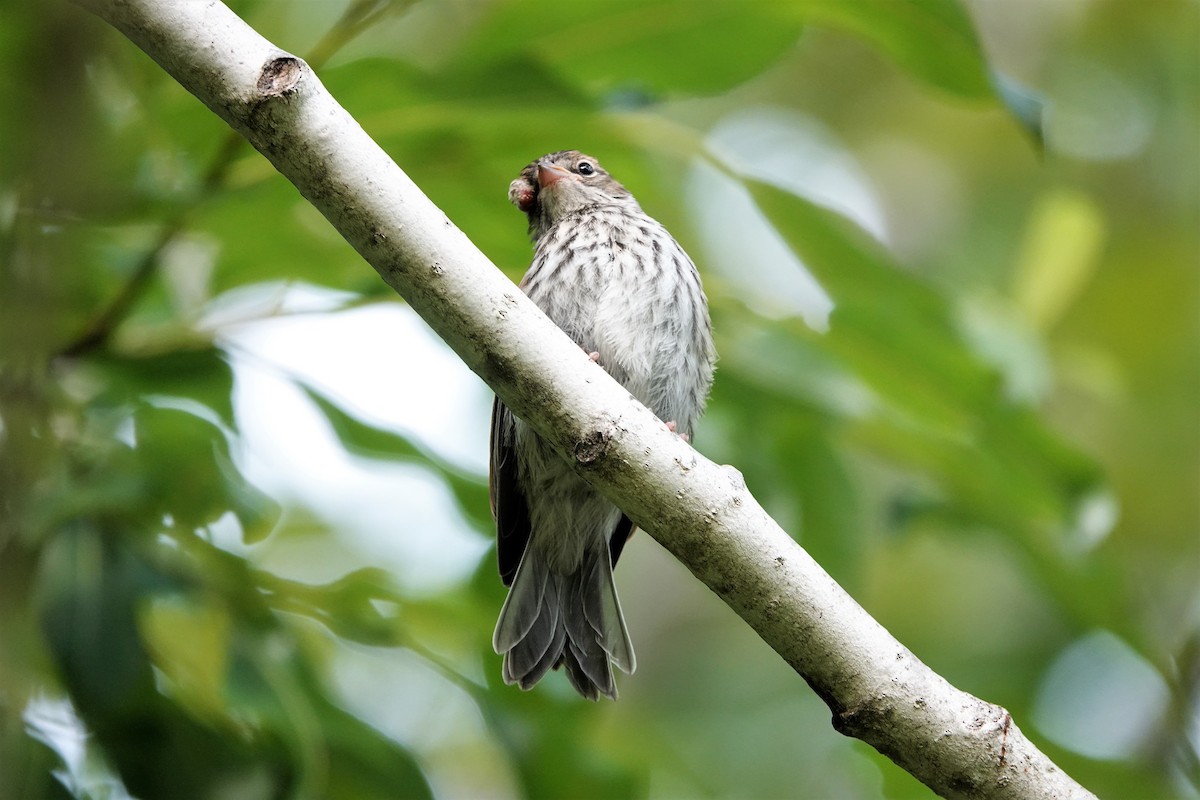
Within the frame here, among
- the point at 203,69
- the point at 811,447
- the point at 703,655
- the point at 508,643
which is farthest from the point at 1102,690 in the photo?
the point at 203,69

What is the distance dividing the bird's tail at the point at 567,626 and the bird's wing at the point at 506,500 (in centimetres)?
7

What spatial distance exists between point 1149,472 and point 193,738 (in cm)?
662

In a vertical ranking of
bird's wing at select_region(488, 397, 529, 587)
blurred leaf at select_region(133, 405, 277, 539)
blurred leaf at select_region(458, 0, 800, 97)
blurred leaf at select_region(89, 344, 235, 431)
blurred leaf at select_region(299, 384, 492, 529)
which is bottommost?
blurred leaf at select_region(133, 405, 277, 539)

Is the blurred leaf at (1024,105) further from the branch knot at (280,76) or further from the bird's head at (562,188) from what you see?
the branch knot at (280,76)

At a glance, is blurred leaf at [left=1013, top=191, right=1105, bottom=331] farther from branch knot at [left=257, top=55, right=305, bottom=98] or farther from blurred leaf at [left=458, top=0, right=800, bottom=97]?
branch knot at [left=257, top=55, right=305, bottom=98]

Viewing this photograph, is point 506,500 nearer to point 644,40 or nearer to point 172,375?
point 172,375

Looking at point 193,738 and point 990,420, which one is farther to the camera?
point 990,420

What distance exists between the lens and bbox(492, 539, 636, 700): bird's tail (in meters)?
4.26

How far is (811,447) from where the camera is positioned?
181 inches

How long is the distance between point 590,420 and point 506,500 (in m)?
2.03

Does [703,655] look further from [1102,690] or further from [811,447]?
[811,447]

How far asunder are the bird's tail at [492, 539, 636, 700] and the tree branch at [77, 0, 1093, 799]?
4.88ft

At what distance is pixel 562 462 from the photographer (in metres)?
4.23

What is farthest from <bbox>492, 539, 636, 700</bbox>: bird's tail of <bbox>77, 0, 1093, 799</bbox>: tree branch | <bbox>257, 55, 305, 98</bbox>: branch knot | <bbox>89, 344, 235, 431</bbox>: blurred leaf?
<bbox>257, 55, 305, 98</bbox>: branch knot
